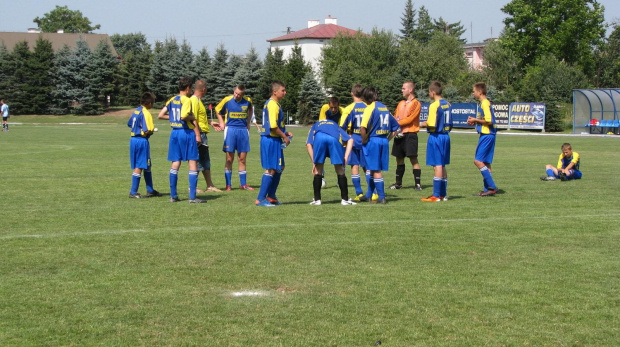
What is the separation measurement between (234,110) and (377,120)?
3807 millimetres

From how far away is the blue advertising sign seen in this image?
166ft

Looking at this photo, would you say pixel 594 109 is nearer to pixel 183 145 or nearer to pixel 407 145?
pixel 407 145

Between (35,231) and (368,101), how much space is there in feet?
18.5

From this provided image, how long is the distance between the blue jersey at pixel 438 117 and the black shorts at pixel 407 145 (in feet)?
7.10

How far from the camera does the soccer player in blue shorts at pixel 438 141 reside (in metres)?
12.1

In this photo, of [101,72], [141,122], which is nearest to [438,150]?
[141,122]

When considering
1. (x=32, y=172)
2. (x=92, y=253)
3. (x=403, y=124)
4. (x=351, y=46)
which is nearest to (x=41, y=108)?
(x=351, y=46)

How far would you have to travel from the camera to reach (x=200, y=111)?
13062mm

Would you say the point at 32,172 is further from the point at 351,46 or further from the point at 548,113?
the point at 351,46

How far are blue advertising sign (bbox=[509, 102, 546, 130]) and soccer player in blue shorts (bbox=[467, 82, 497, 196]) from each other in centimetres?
3986

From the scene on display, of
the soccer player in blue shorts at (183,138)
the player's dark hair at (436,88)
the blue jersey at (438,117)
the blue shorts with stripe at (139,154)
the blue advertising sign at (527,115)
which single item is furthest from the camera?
the blue advertising sign at (527,115)

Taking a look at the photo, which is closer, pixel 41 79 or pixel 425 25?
pixel 41 79

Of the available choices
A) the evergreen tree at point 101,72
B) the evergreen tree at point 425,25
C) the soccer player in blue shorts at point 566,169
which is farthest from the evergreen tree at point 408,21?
the soccer player in blue shorts at point 566,169

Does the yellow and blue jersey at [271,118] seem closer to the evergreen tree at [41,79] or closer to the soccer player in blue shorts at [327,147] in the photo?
the soccer player in blue shorts at [327,147]
